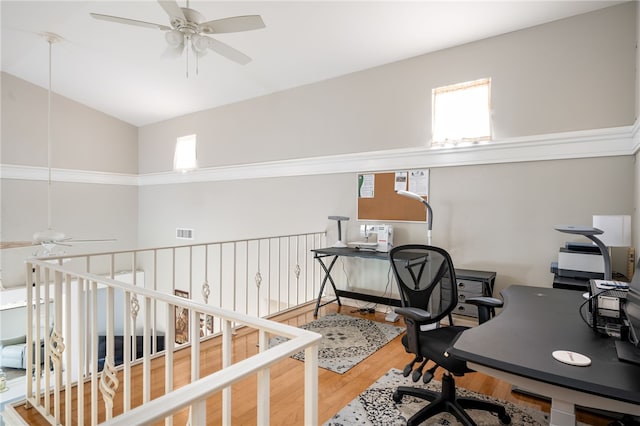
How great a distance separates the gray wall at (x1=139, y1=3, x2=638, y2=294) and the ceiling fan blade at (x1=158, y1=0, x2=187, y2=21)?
2.35 m

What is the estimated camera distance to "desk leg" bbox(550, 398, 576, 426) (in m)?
1.28

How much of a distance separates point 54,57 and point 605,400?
6761 mm

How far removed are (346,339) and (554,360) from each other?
2.28 m

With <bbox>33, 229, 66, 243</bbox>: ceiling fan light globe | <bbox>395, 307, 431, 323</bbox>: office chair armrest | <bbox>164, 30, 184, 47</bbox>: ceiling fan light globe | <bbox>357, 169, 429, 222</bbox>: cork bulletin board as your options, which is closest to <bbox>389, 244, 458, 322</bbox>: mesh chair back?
<bbox>395, 307, 431, 323</bbox>: office chair armrest

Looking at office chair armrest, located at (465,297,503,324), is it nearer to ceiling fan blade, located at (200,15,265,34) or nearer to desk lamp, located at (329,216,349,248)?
desk lamp, located at (329,216,349,248)

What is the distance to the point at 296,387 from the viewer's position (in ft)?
8.06

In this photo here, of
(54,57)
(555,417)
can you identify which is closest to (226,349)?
(555,417)

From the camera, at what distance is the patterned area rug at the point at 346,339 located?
9.29 ft

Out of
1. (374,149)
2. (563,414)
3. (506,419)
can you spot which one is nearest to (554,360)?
(563,414)

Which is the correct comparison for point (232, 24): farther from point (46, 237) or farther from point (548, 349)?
point (46, 237)

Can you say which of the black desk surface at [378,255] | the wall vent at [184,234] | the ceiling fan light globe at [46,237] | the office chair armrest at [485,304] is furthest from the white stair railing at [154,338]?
the office chair armrest at [485,304]

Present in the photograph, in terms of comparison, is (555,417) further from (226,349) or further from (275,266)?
(275,266)

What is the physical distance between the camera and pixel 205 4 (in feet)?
11.4

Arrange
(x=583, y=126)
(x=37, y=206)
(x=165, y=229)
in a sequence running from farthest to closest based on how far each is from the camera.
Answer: (x=165, y=229), (x=37, y=206), (x=583, y=126)
